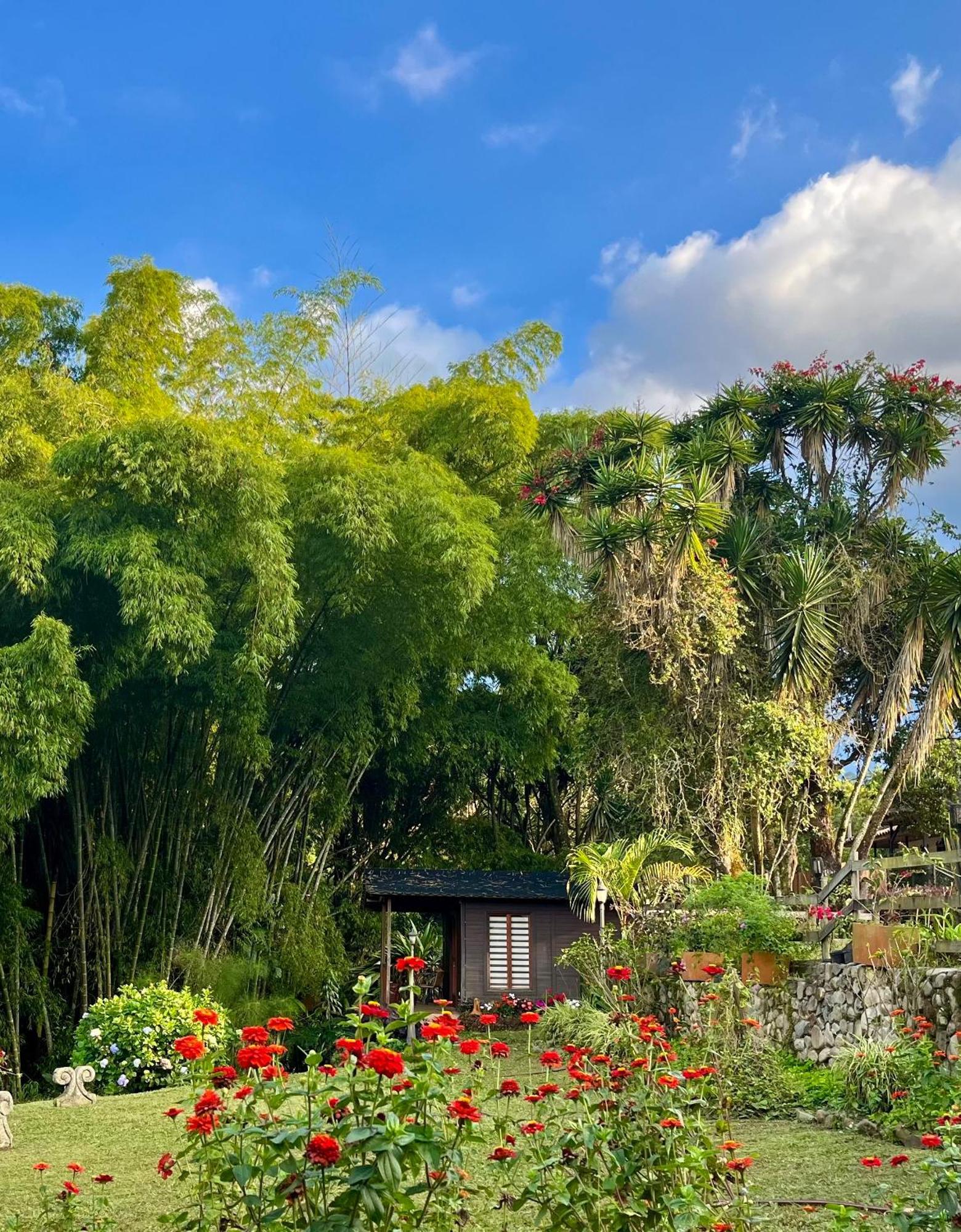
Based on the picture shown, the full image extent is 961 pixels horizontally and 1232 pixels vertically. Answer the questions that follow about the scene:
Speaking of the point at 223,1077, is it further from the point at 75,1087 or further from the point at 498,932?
the point at 498,932

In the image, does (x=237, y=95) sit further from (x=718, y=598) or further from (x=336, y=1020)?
(x=336, y=1020)

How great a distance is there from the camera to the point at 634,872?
33.8ft

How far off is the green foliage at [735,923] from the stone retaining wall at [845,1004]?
0.89 ft

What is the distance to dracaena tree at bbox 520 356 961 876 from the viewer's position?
39.2ft

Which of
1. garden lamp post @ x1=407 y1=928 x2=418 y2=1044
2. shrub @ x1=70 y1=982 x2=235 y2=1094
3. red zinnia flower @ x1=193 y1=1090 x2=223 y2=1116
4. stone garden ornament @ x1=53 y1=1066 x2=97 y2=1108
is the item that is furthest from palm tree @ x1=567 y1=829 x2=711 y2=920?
red zinnia flower @ x1=193 y1=1090 x2=223 y2=1116

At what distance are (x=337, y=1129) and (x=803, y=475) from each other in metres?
12.5

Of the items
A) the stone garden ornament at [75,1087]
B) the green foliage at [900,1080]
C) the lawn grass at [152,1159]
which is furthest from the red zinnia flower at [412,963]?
the stone garden ornament at [75,1087]

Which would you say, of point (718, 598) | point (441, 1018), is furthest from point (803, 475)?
point (441, 1018)

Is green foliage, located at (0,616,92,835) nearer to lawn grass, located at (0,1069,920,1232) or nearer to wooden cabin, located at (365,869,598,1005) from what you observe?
lawn grass, located at (0,1069,920,1232)

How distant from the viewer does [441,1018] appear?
2.60 m

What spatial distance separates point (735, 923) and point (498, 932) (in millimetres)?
4078

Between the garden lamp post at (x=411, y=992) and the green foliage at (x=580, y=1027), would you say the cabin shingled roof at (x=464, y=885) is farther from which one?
the green foliage at (x=580, y=1027)

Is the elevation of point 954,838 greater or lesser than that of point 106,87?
lesser

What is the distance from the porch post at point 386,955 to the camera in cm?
1163
